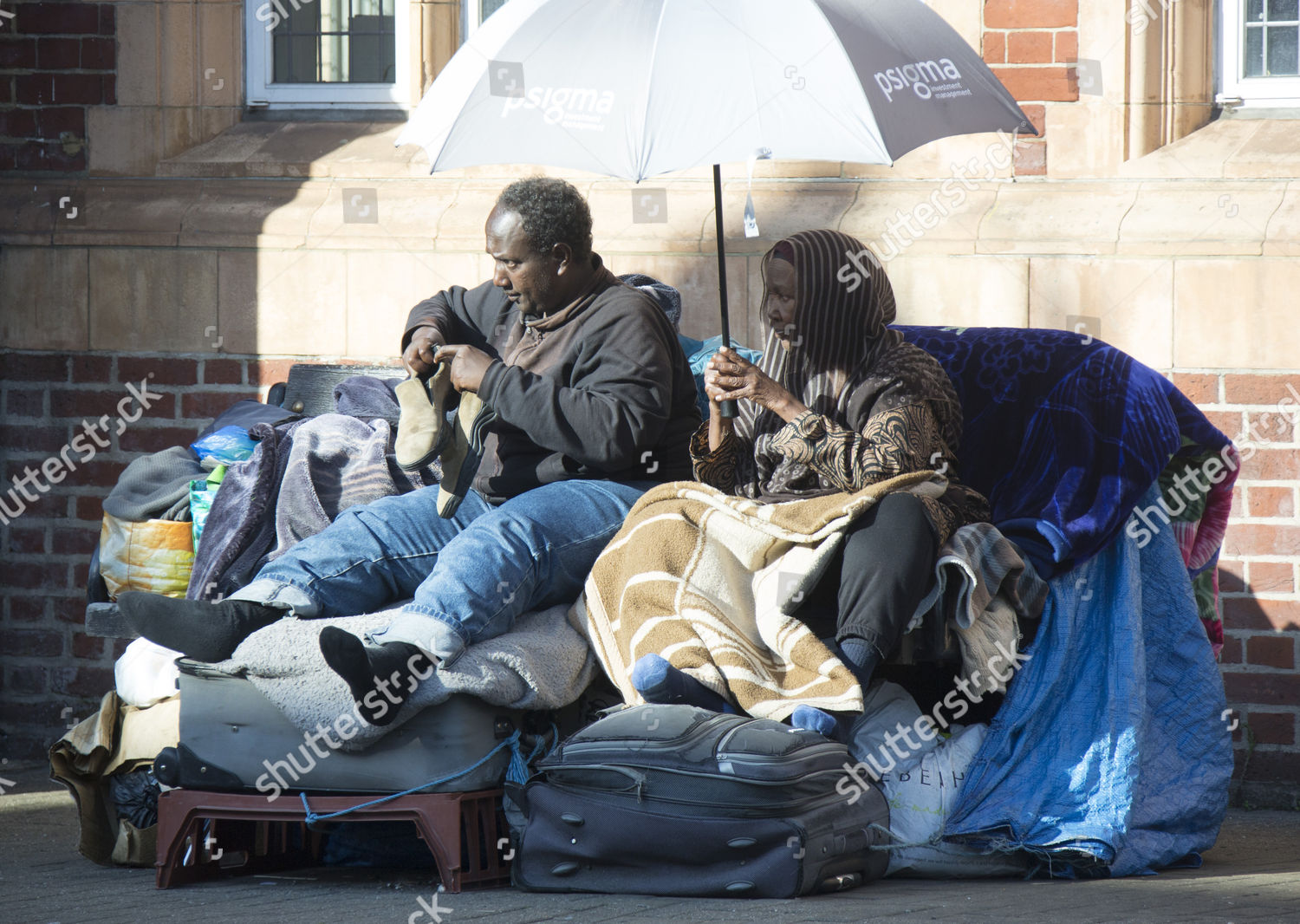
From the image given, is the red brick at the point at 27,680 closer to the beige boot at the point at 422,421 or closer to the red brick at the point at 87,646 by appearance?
the red brick at the point at 87,646

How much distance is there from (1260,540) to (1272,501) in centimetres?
13

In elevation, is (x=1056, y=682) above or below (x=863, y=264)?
below

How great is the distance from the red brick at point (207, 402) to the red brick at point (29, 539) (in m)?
0.72

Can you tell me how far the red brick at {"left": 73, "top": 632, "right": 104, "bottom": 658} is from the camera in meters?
6.04

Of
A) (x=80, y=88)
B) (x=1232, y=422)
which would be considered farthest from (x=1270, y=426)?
(x=80, y=88)

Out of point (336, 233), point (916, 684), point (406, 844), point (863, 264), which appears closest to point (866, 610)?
point (916, 684)

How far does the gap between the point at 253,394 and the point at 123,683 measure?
1.93 metres

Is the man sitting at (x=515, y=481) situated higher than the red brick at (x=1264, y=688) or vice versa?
the man sitting at (x=515, y=481)

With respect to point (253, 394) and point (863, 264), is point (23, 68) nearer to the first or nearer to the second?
point (253, 394)

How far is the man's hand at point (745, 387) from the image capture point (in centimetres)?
399

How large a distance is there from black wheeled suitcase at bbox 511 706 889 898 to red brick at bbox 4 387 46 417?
10.7 ft

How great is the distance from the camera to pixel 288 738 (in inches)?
145

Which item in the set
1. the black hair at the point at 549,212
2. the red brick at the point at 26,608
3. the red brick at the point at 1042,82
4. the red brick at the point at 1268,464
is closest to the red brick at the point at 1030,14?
the red brick at the point at 1042,82

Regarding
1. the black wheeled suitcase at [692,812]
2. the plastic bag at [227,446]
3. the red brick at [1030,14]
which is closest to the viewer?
the black wheeled suitcase at [692,812]
